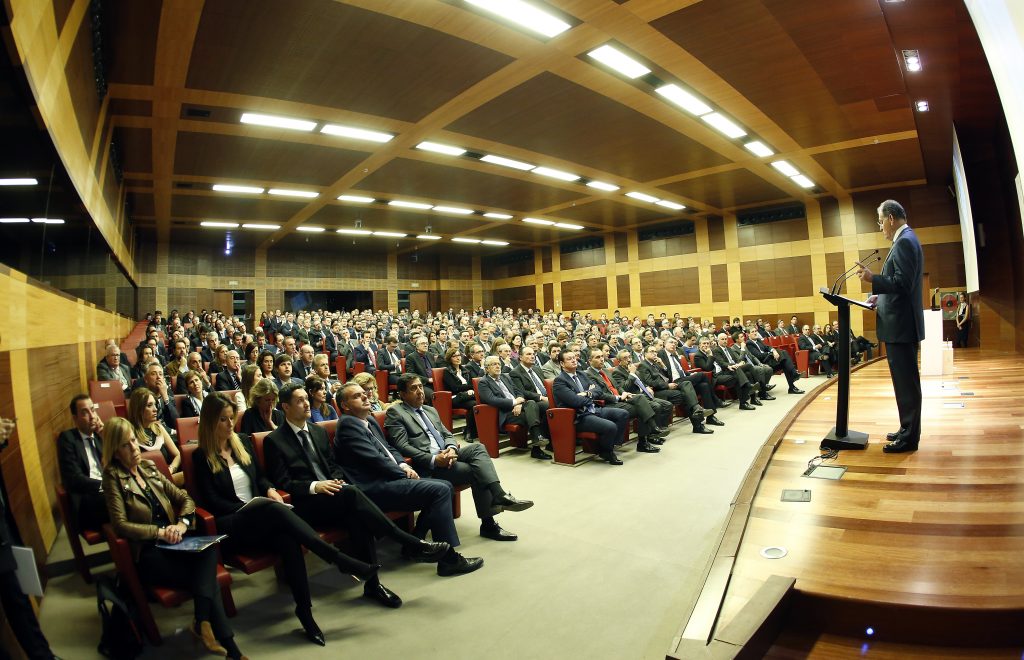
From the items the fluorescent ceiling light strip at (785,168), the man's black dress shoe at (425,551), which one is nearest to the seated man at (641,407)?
the man's black dress shoe at (425,551)

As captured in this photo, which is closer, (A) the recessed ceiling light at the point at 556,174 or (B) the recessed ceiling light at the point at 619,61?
(B) the recessed ceiling light at the point at 619,61

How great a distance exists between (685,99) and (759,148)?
285 cm

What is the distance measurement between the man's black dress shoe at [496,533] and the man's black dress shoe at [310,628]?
1062mm

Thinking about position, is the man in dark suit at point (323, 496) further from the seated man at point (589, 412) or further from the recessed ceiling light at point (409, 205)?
the recessed ceiling light at point (409, 205)

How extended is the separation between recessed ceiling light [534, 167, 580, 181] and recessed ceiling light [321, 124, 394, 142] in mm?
3060

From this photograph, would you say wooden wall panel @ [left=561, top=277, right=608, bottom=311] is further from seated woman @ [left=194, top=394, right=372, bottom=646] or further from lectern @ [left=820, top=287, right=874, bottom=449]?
seated woman @ [left=194, top=394, right=372, bottom=646]

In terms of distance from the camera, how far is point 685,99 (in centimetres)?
655

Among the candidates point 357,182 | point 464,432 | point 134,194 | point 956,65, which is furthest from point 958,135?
point 134,194

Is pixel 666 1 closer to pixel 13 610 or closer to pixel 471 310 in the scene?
pixel 13 610

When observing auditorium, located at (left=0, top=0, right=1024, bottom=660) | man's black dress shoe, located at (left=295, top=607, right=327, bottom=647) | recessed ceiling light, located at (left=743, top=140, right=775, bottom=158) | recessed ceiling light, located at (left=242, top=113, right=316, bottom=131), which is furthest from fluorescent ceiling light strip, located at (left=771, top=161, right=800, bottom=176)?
man's black dress shoe, located at (left=295, top=607, right=327, bottom=647)

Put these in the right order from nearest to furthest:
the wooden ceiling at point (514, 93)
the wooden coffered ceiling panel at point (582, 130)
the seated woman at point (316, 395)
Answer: the seated woman at point (316, 395), the wooden ceiling at point (514, 93), the wooden coffered ceiling panel at point (582, 130)

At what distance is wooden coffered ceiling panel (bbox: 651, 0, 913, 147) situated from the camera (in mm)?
4676

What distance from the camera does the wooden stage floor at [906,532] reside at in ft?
4.68

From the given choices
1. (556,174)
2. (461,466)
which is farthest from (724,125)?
(461,466)
